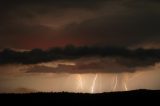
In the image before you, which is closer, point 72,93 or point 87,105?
point 87,105

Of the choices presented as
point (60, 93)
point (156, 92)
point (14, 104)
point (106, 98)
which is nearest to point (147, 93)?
point (156, 92)

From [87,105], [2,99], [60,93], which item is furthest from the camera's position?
[60,93]

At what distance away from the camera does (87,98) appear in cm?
12494

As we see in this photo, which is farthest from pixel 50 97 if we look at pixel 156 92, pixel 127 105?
pixel 156 92

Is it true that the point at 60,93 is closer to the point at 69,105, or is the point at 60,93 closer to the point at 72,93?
the point at 72,93

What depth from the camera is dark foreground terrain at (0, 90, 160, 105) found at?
11906 cm

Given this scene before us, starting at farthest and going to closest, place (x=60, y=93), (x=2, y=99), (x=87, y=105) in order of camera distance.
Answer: (x=60, y=93), (x=2, y=99), (x=87, y=105)

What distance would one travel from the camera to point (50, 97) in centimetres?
12375

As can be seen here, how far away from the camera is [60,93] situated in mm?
129375

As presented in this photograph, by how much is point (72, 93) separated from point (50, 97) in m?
8.97

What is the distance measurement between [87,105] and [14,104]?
16.8 meters

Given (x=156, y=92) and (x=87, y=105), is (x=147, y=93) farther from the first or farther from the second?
(x=87, y=105)

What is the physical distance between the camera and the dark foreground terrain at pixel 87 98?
119 m

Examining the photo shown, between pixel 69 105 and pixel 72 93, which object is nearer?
pixel 69 105
